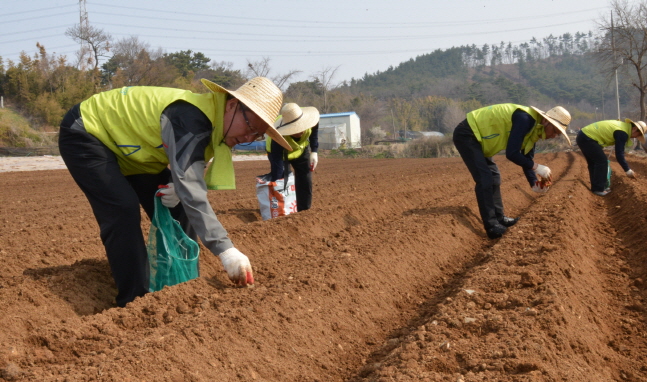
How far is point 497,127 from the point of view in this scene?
6410 mm

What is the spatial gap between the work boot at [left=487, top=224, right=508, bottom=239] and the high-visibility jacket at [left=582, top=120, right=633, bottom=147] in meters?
3.87

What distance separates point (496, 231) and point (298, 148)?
7.99 ft

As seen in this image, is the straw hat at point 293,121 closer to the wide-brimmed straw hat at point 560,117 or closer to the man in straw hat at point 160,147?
the wide-brimmed straw hat at point 560,117

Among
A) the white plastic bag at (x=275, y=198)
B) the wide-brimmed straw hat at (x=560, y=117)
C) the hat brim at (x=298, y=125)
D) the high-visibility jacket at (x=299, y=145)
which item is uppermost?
the hat brim at (x=298, y=125)

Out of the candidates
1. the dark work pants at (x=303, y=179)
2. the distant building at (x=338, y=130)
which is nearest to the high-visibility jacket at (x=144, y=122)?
the dark work pants at (x=303, y=179)

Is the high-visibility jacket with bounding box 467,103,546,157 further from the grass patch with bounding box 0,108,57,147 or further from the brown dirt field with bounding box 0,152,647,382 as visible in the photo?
the grass patch with bounding box 0,108,57,147

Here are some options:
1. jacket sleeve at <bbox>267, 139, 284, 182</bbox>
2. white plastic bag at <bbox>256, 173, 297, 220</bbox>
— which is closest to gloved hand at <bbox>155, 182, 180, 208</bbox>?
jacket sleeve at <bbox>267, 139, 284, 182</bbox>

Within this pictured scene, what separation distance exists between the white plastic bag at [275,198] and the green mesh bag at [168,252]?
3.36 m

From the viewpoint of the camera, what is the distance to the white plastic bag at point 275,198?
743cm

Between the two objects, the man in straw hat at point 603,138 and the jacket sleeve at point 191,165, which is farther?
the man in straw hat at point 603,138

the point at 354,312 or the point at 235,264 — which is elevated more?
the point at 235,264

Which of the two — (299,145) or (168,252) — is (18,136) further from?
(168,252)

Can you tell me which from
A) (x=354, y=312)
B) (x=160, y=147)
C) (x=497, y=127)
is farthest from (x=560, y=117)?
(x=160, y=147)

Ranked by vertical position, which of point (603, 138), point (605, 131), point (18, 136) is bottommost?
point (603, 138)
